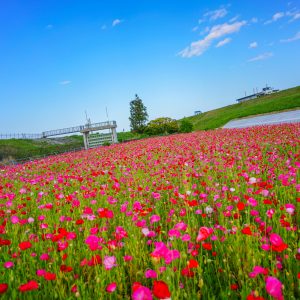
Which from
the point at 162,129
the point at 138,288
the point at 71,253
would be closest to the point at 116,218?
the point at 71,253

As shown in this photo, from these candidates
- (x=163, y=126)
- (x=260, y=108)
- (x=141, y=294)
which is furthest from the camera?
(x=163, y=126)

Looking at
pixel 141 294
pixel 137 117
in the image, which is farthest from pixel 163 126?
pixel 141 294

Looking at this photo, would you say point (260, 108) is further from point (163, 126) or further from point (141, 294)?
point (141, 294)

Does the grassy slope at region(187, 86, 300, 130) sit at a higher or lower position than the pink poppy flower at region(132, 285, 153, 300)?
higher

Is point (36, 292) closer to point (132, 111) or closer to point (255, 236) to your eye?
point (255, 236)

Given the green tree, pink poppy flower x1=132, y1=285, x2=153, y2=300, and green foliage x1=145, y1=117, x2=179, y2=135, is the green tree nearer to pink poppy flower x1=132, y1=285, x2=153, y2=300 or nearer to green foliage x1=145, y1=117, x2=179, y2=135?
green foliage x1=145, y1=117, x2=179, y2=135

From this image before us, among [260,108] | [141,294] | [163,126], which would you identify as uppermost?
[260,108]

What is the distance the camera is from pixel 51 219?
3715mm

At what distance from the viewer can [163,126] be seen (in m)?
49.0

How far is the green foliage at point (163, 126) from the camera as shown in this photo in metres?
49.0

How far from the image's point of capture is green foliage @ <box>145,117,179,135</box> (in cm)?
4903

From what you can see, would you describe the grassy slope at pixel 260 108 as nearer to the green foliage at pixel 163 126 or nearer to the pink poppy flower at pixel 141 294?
the green foliage at pixel 163 126

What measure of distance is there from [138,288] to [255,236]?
5.04ft

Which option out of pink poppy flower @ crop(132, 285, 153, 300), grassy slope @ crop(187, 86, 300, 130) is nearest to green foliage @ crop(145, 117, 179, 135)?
grassy slope @ crop(187, 86, 300, 130)
